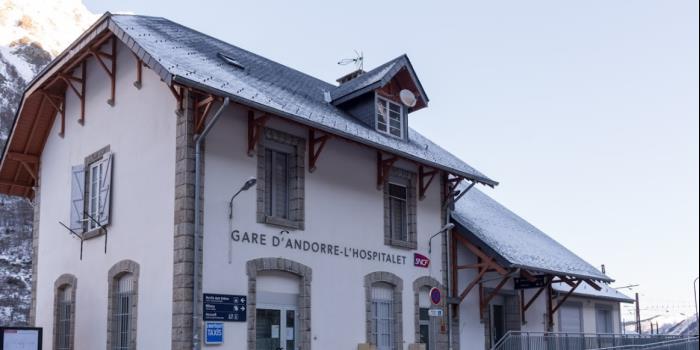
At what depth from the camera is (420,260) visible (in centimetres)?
1739

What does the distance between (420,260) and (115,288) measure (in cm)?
661

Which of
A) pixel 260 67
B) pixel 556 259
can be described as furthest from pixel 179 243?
pixel 556 259

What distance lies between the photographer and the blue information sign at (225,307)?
41.1 ft

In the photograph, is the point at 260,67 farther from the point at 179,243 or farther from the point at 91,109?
the point at 179,243

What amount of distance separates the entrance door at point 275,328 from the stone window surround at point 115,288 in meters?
2.05

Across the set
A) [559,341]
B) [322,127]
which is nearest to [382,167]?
[322,127]

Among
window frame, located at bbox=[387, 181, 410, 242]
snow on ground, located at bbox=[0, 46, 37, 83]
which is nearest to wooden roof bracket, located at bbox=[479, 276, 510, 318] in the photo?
window frame, located at bbox=[387, 181, 410, 242]

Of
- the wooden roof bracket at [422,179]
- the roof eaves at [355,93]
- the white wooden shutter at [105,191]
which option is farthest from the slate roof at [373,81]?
the white wooden shutter at [105,191]

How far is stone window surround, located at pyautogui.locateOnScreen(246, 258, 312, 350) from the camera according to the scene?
521 inches

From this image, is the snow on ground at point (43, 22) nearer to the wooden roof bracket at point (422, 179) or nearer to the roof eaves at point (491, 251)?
the wooden roof bracket at point (422, 179)

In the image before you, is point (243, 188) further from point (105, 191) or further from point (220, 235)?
point (105, 191)

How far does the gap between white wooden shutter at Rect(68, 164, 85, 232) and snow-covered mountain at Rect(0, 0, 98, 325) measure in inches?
1146

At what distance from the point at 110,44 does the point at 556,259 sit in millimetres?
12518

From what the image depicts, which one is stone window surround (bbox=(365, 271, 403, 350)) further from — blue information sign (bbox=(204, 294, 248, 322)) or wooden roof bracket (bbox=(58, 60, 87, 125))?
wooden roof bracket (bbox=(58, 60, 87, 125))
